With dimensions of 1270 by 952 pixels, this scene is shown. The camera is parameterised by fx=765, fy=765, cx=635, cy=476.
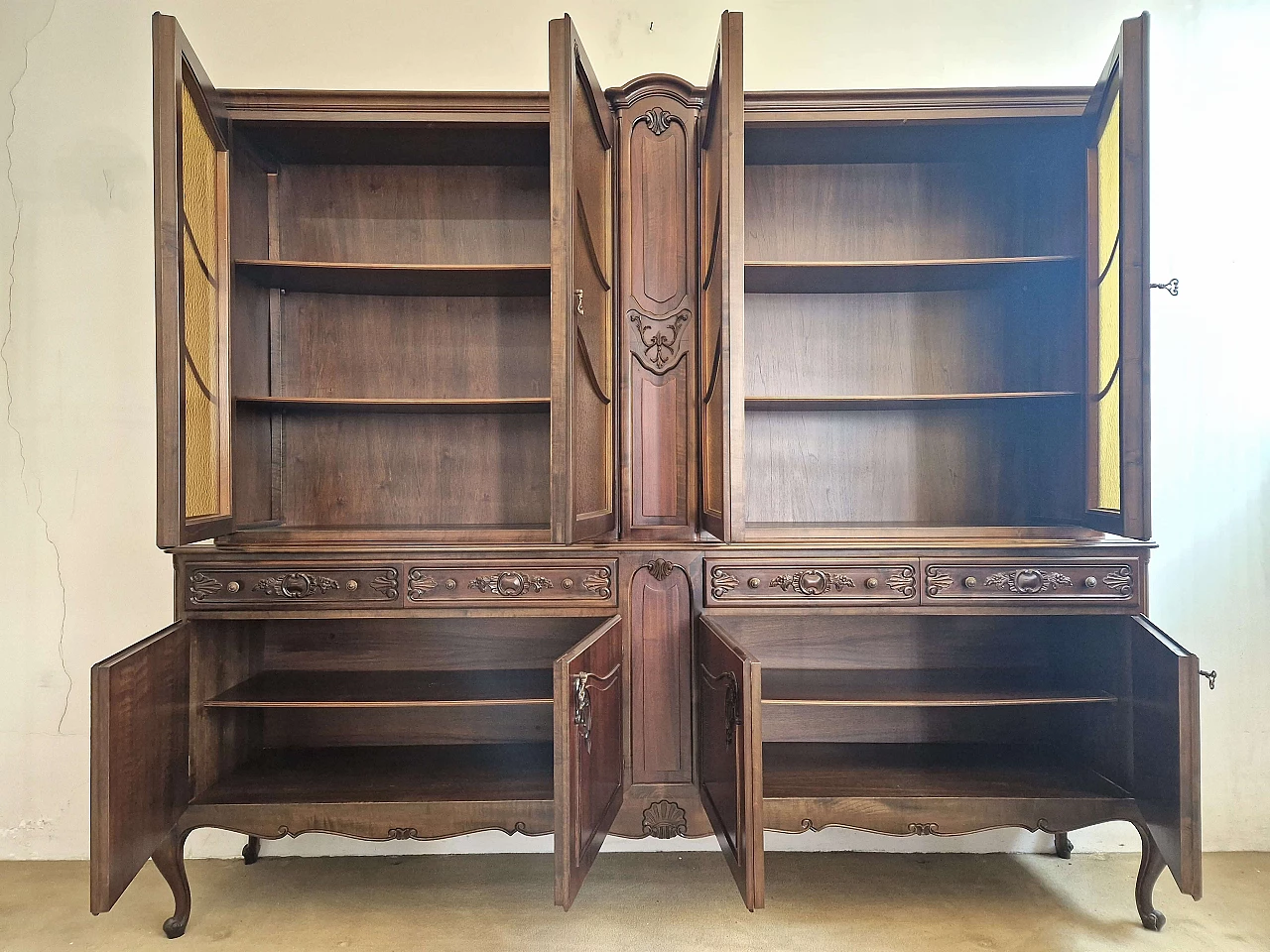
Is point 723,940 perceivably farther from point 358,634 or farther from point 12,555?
point 12,555

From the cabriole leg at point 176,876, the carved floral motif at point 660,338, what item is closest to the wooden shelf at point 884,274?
the carved floral motif at point 660,338

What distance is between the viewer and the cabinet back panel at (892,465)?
2.42 m

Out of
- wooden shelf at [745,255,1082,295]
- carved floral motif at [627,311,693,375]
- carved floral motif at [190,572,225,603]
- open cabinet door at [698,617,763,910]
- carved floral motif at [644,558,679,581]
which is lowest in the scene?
open cabinet door at [698,617,763,910]

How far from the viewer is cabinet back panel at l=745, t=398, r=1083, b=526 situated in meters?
2.42

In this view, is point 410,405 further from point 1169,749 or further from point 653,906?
point 1169,749

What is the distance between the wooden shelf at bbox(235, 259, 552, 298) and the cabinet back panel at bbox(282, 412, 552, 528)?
15.4 inches

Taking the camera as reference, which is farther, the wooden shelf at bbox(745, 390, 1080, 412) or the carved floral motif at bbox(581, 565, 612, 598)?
the wooden shelf at bbox(745, 390, 1080, 412)

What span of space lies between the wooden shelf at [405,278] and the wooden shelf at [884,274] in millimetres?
665

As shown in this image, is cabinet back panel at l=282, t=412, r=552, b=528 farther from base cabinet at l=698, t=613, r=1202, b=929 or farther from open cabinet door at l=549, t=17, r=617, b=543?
base cabinet at l=698, t=613, r=1202, b=929

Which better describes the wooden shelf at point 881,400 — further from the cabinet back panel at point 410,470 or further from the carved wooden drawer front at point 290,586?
the carved wooden drawer front at point 290,586

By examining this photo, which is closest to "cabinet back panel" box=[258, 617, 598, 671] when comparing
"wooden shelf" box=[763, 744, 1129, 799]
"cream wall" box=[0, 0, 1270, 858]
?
"cream wall" box=[0, 0, 1270, 858]

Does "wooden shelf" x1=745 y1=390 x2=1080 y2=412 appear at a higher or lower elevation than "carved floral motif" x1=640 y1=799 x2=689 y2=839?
higher

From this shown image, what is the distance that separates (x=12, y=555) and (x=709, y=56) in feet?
8.97

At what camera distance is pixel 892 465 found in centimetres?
245
